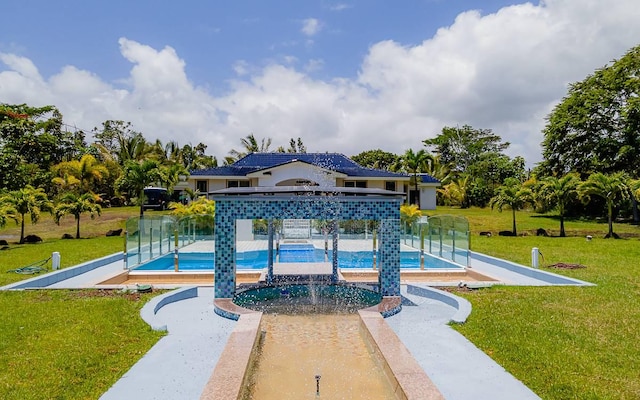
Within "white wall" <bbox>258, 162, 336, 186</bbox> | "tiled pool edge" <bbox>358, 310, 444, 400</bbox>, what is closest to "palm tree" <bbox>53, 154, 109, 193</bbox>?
"white wall" <bbox>258, 162, 336, 186</bbox>

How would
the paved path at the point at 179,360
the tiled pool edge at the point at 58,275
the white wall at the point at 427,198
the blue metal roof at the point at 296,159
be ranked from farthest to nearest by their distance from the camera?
the white wall at the point at 427,198 < the blue metal roof at the point at 296,159 < the tiled pool edge at the point at 58,275 < the paved path at the point at 179,360

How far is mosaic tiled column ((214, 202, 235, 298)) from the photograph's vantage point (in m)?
8.37

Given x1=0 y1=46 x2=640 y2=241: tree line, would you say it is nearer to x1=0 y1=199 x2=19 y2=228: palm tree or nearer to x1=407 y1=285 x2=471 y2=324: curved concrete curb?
x1=0 y1=199 x2=19 y2=228: palm tree

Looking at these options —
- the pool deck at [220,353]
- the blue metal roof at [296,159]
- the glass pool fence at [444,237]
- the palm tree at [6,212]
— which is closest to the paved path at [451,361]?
the pool deck at [220,353]

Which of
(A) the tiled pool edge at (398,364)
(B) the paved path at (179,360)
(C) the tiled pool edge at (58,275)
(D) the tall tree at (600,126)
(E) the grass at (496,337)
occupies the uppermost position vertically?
(D) the tall tree at (600,126)

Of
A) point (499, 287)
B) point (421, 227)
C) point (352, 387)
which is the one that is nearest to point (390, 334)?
point (352, 387)

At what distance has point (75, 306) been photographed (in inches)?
331

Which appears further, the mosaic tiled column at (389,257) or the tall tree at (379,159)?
the tall tree at (379,159)

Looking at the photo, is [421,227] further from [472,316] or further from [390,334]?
[390,334]

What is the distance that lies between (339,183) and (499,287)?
2164 centimetres

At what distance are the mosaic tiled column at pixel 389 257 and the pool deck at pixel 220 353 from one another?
1.58ft

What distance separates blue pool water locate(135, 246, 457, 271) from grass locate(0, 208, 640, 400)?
14.5ft

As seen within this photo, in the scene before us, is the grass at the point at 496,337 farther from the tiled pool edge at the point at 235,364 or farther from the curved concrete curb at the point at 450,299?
the tiled pool edge at the point at 235,364

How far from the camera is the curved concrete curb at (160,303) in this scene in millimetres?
7177
